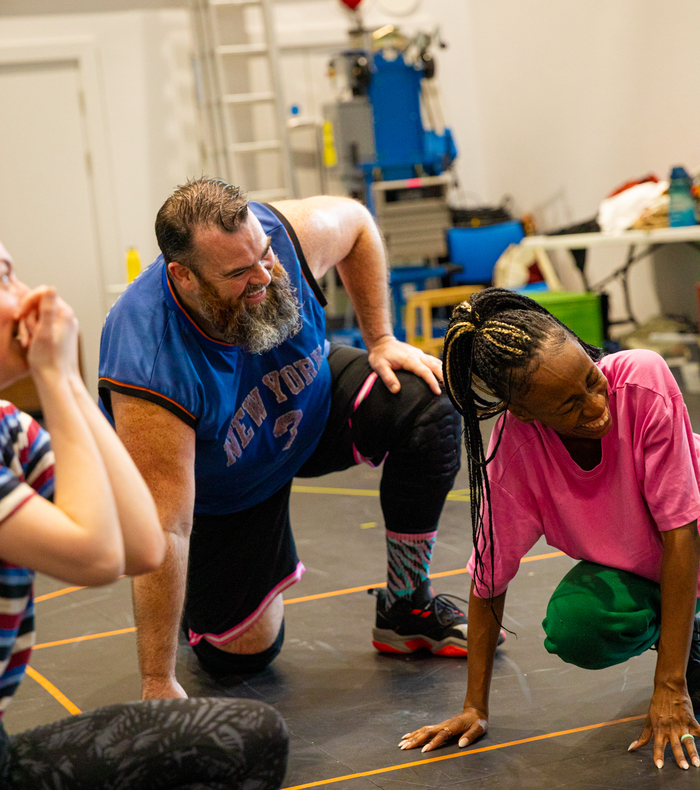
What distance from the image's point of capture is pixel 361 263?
264cm

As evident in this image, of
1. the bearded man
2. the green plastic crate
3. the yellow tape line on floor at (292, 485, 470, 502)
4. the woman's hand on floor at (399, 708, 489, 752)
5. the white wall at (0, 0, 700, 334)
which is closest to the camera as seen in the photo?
the woman's hand on floor at (399, 708, 489, 752)

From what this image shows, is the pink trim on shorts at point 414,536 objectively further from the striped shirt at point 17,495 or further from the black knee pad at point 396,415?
Result: the striped shirt at point 17,495

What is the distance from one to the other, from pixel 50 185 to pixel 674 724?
657cm

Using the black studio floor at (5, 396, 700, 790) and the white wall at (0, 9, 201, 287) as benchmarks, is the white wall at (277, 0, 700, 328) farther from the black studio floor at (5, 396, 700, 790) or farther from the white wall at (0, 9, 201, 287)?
the black studio floor at (5, 396, 700, 790)

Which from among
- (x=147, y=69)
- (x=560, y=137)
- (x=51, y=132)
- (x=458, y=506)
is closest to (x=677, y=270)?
(x=560, y=137)

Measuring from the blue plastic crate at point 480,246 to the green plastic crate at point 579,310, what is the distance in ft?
4.42

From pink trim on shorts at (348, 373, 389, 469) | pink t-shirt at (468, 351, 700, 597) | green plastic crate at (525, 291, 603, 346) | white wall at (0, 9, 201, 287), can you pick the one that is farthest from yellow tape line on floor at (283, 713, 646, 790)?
white wall at (0, 9, 201, 287)

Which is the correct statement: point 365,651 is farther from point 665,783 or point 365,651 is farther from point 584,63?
point 584,63

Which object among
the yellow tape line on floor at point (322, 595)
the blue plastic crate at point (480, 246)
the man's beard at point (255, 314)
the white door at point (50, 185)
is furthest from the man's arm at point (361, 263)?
the white door at point (50, 185)

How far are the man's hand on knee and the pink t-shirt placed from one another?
65 centimetres

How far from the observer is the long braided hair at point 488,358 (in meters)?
1.57

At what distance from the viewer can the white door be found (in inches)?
278

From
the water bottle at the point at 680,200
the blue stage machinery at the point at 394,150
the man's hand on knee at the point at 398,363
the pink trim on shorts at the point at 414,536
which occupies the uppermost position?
the blue stage machinery at the point at 394,150

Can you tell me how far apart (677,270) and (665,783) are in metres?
4.85
